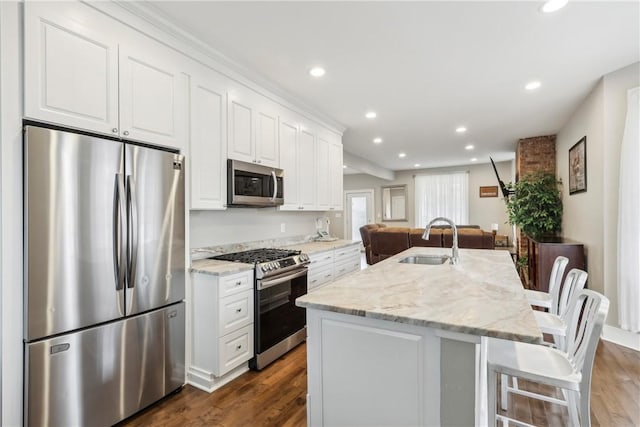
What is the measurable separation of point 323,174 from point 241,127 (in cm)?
165

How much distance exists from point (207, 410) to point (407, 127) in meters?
4.54

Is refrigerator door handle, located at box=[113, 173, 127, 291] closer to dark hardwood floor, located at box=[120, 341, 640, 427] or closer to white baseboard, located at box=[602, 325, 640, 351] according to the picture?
dark hardwood floor, located at box=[120, 341, 640, 427]

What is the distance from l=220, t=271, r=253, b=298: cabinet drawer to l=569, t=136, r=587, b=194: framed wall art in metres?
4.09

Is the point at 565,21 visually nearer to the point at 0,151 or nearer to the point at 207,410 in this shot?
the point at 0,151

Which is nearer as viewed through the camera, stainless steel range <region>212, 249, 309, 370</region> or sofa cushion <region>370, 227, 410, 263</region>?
stainless steel range <region>212, 249, 309, 370</region>

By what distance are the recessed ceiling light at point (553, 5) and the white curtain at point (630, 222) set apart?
161cm

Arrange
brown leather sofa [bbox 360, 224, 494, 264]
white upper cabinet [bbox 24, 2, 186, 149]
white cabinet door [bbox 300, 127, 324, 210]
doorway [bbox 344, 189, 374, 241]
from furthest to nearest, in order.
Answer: doorway [bbox 344, 189, 374, 241]
brown leather sofa [bbox 360, 224, 494, 264]
white cabinet door [bbox 300, 127, 324, 210]
white upper cabinet [bbox 24, 2, 186, 149]

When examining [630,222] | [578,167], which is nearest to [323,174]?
[630,222]

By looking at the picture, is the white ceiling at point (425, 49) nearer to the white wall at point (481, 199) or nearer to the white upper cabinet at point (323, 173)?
the white upper cabinet at point (323, 173)

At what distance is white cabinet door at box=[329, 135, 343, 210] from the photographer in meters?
4.53

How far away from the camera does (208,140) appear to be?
255 cm

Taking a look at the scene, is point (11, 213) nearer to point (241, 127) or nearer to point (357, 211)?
point (241, 127)

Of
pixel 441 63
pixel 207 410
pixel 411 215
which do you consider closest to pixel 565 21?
pixel 441 63

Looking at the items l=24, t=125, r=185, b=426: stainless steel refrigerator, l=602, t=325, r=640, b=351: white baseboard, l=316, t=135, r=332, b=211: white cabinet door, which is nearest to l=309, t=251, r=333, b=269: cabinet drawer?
l=316, t=135, r=332, b=211: white cabinet door
